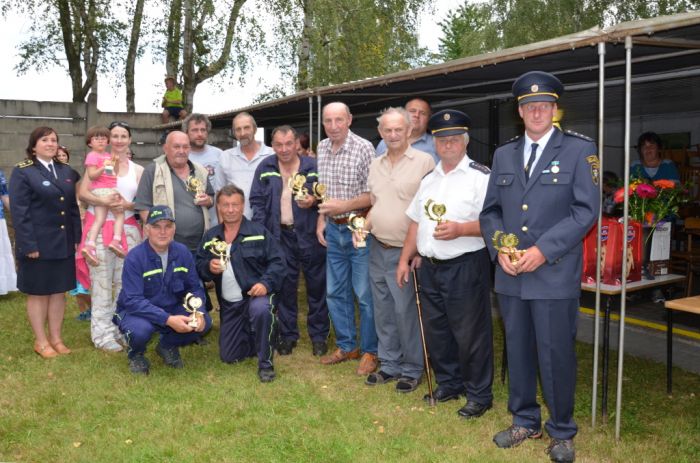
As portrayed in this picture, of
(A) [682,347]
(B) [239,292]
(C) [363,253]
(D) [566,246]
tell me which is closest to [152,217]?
(B) [239,292]

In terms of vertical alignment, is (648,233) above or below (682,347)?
above

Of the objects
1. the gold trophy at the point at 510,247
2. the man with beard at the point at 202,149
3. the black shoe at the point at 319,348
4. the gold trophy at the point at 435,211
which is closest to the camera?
the gold trophy at the point at 510,247

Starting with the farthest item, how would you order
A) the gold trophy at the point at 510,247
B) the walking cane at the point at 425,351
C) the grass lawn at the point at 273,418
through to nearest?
the walking cane at the point at 425,351, the grass lawn at the point at 273,418, the gold trophy at the point at 510,247

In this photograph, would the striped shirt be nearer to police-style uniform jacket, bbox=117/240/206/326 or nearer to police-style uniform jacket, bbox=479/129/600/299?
police-style uniform jacket, bbox=117/240/206/326

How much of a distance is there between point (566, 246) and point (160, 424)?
2.84m

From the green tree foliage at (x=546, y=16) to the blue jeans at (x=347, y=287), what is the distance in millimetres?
15016

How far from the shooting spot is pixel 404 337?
16.8 feet

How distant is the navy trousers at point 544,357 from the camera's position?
151 inches

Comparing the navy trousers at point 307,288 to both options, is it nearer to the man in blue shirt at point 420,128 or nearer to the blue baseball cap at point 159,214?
the blue baseball cap at point 159,214

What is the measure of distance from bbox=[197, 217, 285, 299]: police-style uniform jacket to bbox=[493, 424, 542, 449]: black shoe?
232 centimetres

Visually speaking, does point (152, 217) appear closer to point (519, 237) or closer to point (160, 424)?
point (160, 424)

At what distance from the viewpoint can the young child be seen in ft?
19.8

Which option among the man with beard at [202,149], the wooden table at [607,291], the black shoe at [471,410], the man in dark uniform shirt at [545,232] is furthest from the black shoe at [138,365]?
the wooden table at [607,291]

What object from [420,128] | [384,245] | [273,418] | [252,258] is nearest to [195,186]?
[252,258]
